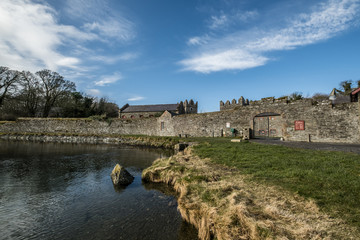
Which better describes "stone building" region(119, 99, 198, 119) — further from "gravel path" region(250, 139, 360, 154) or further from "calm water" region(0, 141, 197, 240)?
"calm water" region(0, 141, 197, 240)

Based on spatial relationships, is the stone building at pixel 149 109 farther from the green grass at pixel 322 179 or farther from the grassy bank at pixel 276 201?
the grassy bank at pixel 276 201

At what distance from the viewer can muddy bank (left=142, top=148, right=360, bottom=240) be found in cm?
266

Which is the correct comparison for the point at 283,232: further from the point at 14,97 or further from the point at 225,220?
the point at 14,97

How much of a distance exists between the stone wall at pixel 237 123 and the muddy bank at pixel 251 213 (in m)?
13.4

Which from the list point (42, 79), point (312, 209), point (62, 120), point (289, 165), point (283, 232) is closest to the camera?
point (283, 232)

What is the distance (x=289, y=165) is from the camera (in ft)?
20.4


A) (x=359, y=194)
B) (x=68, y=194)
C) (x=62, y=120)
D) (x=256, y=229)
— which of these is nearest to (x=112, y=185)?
(x=68, y=194)

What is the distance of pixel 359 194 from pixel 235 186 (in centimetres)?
250

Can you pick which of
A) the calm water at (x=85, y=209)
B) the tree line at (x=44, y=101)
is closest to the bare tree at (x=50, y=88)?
the tree line at (x=44, y=101)

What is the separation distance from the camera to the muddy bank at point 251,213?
2658 millimetres

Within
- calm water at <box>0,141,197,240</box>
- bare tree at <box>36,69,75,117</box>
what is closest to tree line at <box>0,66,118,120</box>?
bare tree at <box>36,69,75,117</box>

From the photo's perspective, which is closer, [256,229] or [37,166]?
[256,229]

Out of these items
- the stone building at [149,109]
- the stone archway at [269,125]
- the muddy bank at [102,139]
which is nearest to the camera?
the muddy bank at [102,139]

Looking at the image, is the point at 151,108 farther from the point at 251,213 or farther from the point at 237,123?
the point at 251,213
